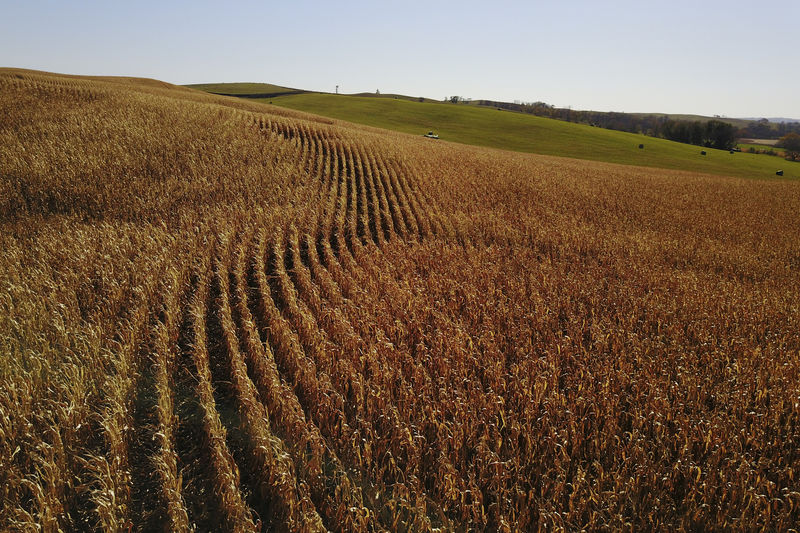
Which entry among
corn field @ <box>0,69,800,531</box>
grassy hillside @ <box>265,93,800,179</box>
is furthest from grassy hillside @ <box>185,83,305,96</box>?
corn field @ <box>0,69,800,531</box>

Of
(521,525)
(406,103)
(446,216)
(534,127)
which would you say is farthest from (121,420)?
(406,103)

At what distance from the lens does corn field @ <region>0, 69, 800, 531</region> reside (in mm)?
3668

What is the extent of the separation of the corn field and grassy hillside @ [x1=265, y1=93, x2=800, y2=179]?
4062 cm

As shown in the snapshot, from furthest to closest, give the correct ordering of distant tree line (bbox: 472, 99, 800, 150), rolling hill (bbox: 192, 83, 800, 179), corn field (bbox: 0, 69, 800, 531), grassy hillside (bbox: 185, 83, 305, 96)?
grassy hillside (bbox: 185, 83, 305, 96)
distant tree line (bbox: 472, 99, 800, 150)
rolling hill (bbox: 192, 83, 800, 179)
corn field (bbox: 0, 69, 800, 531)

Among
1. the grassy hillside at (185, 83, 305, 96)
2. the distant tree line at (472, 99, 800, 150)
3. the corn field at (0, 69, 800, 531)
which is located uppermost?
the grassy hillside at (185, 83, 305, 96)

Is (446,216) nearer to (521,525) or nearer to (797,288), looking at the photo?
(797,288)

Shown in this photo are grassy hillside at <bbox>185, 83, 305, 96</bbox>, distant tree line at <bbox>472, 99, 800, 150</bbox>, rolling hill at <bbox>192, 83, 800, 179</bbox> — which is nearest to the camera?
rolling hill at <bbox>192, 83, 800, 179</bbox>

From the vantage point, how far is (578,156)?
48312mm

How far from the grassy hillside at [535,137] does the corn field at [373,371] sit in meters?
40.6

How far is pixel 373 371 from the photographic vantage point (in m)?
5.27

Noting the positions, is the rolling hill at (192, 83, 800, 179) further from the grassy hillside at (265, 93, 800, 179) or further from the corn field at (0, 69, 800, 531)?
the corn field at (0, 69, 800, 531)

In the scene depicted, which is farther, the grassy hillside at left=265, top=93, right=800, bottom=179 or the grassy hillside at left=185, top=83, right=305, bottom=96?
the grassy hillside at left=185, top=83, right=305, bottom=96

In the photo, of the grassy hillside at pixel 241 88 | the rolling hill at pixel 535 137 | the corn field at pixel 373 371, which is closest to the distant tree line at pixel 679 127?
the rolling hill at pixel 535 137

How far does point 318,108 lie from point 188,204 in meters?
64.9
